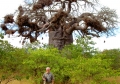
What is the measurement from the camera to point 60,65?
61.4 feet

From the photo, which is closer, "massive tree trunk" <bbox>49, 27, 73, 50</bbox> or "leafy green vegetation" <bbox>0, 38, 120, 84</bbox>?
"leafy green vegetation" <bbox>0, 38, 120, 84</bbox>

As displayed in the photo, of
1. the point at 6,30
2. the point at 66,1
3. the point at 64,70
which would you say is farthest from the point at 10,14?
the point at 64,70

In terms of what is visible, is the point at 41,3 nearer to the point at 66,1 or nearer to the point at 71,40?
the point at 66,1

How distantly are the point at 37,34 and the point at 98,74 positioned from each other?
28.6 feet

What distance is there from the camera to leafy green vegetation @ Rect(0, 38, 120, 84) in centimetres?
1706

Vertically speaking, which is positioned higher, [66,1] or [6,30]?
[66,1]

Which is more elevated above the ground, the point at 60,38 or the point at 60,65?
the point at 60,38

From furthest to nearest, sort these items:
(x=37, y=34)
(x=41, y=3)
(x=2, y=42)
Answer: (x=37, y=34)
(x=41, y=3)
(x=2, y=42)

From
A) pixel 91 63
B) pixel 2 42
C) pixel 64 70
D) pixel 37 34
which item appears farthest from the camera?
pixel 37 34

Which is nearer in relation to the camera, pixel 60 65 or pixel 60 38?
pixel 60 65

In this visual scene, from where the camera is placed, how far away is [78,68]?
58.2ft

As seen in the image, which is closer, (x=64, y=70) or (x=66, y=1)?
(x=64, y=70)

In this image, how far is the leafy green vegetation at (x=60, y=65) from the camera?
17.1 m

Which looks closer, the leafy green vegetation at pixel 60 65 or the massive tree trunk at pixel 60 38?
the leafy green vegetation at pixel 60 65
